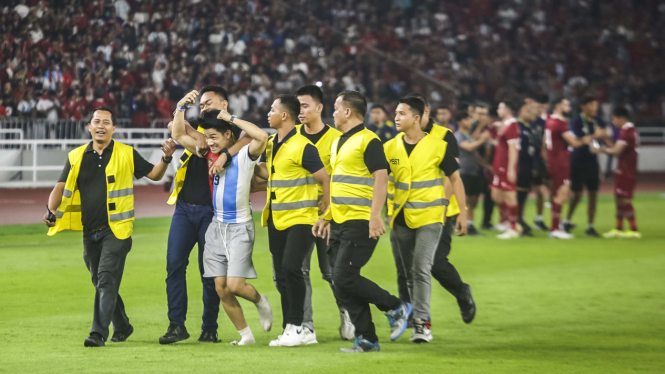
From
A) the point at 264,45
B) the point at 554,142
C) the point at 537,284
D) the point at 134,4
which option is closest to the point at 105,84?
the point at 134,4

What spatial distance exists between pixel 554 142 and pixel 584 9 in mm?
23666

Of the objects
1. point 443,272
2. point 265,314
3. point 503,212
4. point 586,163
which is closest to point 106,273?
point 265,314

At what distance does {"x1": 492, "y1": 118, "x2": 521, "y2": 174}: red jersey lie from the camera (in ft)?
45.2

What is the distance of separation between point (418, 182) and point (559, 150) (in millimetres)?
7752

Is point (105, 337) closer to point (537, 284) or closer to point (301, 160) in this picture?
point (301, 160)

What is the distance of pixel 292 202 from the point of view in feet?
22.1

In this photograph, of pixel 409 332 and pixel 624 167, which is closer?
pixel 409 332

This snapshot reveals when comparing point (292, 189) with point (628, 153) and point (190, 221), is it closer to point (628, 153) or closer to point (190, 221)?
point (190, 221)

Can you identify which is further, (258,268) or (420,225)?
(258,268)

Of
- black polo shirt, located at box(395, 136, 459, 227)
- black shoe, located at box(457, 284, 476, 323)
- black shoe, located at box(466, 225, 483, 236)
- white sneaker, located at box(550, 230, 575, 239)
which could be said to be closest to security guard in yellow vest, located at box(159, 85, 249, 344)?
A: black polo shirt, located at box(395, 136, 459, 227)

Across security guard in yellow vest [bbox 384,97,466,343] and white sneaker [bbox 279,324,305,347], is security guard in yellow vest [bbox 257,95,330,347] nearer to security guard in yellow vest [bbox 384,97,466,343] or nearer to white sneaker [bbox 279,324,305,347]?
white sneaker [bbox 279,324,305,347]

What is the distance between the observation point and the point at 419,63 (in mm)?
31562

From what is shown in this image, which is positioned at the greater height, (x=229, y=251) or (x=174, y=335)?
(x=229, y=251)

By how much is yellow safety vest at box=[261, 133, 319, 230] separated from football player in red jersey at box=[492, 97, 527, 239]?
7.57 m
